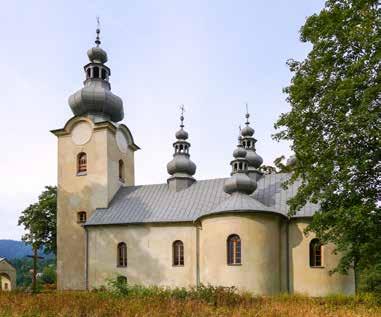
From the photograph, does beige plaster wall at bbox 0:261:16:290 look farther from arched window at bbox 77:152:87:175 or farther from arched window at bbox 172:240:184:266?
arched window at bbox 172:240:184:266

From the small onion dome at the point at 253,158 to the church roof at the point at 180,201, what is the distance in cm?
303

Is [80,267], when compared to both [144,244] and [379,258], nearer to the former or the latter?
[144,244]

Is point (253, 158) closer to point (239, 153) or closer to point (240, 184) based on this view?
point (239, 153)

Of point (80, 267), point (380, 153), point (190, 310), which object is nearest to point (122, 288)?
point (190, 310)

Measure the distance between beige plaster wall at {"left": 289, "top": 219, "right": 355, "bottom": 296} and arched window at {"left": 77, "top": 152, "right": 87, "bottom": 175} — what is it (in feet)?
41.9

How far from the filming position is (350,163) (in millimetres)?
13297

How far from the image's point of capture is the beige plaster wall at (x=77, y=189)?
2564cm

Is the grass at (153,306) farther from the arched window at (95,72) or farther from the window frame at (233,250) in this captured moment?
the arched window at (95,72)

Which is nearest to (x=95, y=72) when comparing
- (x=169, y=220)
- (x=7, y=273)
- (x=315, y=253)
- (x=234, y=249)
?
(x=169, y=220)

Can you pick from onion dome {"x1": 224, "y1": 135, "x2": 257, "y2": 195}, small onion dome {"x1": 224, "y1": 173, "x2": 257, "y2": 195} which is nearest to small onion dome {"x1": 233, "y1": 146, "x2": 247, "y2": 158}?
onion dome {"x1": 224, "y1": 135, "x2": 257, "y2": 195}

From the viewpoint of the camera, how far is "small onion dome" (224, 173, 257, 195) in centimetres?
2183

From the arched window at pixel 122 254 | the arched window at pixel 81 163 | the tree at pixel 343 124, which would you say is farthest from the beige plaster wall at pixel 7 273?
the tree at pixel 343 124

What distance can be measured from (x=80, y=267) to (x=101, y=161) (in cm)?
613

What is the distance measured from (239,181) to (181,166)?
5328 mm
